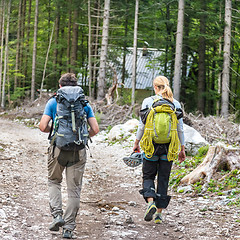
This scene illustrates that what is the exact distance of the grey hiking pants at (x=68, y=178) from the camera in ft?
14.6

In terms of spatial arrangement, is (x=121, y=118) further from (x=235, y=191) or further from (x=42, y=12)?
(x=42, y=12)

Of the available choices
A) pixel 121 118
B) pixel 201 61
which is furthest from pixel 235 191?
pixel 201 61

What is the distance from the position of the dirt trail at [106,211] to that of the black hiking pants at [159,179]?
355 millimetres

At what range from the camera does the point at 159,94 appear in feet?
17.0

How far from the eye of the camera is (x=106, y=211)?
575 cm

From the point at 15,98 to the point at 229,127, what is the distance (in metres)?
20.5

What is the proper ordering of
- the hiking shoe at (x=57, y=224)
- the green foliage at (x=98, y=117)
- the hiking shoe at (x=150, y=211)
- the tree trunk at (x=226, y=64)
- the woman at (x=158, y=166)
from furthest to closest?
1. the tree trunk at (x=226, y=64)
2. the green foliage at (x=98, y=117)
3. the woman at (x=158, y=166)
4. the hiking shoe at (x=150, y=211)
5. the hiking shoe at (x=57, y=224)

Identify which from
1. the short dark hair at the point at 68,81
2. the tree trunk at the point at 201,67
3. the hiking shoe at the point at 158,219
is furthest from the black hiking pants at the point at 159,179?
the tree trunk at the point at 201,67

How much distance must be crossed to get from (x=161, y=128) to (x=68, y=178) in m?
1.38

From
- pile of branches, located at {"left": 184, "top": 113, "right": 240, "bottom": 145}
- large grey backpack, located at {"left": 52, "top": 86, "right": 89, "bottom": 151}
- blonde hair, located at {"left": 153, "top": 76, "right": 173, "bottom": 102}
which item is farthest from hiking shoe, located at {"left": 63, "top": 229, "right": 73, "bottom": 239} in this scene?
pile of branches, located at {"left": 184, "top": 113, "right": 240, "bottom": 145}

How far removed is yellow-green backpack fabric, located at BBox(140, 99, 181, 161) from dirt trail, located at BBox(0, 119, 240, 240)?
102 centimetres

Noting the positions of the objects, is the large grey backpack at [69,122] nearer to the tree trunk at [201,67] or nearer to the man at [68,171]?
the man at [68,171]

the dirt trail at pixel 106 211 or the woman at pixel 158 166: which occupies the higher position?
the woman at pixel 158 166

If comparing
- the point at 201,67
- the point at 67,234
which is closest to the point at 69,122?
the point at 67,234
